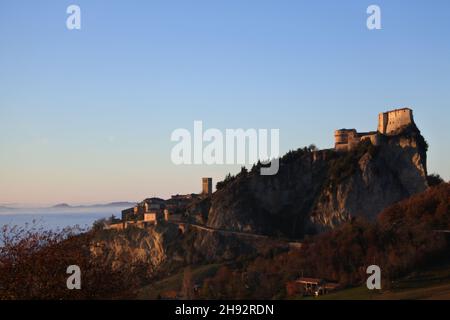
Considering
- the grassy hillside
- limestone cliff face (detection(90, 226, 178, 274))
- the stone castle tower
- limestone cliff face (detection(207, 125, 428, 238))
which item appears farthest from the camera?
limestone cliff face (detection(90, 226, 178, 274))

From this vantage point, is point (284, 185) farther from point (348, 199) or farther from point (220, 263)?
point (220, 263)

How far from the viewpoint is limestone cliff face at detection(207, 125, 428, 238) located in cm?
7881

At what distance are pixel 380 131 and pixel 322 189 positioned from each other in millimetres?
11310

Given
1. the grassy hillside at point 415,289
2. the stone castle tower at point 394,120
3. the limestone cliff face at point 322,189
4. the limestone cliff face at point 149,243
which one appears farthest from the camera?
the limestone cliff face at point 149,243

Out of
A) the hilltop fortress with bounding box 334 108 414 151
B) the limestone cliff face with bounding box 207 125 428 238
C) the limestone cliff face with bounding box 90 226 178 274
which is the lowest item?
the limestone cliff face with bounding box 90 226 178 274

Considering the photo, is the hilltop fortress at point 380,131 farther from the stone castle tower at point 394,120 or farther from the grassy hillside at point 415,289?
the grassy hillside at point 415,289

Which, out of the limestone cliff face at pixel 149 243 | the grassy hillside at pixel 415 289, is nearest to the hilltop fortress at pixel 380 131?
the limestone cliff face at pixel 149 243

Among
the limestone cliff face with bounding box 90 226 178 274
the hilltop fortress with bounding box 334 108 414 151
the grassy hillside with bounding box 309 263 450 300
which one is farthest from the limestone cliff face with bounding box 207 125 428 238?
the grassy hillside with bounding box 309 263 450 300

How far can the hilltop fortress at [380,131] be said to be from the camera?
80.4m

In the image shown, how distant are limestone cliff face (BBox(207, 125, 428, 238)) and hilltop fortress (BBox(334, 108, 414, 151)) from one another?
115 cm

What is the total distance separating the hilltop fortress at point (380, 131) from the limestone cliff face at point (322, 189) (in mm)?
1153

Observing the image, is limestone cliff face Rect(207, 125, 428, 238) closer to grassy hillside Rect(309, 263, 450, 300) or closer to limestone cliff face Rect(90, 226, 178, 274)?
limestone cliff face Rect(90, 226, 178, 274)

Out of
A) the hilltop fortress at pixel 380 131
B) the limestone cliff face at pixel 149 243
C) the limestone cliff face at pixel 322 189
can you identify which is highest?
the hilltop fortress at pixel 380 131
